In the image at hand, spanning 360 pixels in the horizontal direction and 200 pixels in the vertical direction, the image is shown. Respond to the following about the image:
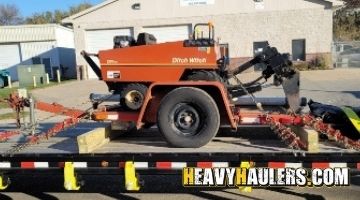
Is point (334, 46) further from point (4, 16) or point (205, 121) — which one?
point (4, 16)

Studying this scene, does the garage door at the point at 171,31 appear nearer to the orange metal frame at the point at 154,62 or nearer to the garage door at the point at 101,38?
the garage door at the point at 101,38

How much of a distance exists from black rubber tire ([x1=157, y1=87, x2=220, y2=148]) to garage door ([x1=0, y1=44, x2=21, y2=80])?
116ft

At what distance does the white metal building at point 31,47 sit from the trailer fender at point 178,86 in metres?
33.6

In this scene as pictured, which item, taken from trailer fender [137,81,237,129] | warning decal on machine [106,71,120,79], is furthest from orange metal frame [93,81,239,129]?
warning decal on machine [106,71,120,79]

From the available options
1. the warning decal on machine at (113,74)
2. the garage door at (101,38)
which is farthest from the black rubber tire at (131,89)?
the garage door at (101,38)

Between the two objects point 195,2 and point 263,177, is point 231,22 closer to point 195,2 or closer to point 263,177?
point 195,2

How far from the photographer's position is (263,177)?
13.7 feet

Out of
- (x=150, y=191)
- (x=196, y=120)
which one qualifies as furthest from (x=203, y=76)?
(x=150, y=191)

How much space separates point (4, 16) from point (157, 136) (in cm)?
7275

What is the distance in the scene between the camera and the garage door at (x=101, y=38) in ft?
100

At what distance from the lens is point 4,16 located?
71.9 meters

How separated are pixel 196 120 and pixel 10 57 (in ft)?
118

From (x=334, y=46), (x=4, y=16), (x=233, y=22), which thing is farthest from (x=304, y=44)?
(x=4, y=16)

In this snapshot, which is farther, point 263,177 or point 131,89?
point 131,89
